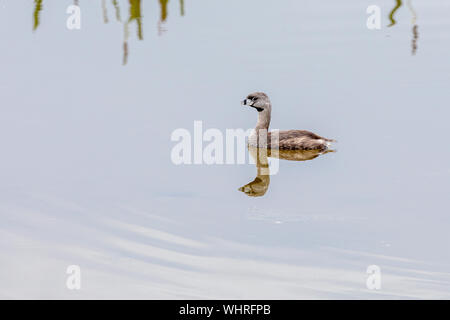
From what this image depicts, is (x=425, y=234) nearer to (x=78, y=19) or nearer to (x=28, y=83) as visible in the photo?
(x=28, y=83)

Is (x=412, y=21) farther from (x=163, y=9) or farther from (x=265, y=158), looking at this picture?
(x=265, y=158)

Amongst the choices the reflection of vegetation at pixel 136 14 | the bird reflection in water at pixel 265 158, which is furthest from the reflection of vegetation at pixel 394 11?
the bird reflection in water at pixel 265 158

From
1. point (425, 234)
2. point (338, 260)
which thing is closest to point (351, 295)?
point (338, 260)

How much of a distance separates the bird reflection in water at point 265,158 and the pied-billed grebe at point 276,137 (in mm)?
61

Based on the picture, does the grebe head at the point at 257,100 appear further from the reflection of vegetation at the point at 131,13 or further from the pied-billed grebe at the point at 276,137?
the reflection of vegetation at the point at 131,13

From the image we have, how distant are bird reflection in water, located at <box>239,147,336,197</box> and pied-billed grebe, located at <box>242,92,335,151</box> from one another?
0.06 m

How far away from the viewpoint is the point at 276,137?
37.7 ft

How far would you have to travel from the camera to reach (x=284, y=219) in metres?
8.64

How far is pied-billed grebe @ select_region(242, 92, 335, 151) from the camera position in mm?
11266

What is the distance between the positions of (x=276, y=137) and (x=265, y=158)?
1.34 ft

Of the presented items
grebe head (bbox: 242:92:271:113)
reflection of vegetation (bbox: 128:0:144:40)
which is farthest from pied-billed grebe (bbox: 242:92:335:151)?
reflection of vegetation (bbox: 128:0:144:40)

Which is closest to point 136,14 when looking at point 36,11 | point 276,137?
point 36,11

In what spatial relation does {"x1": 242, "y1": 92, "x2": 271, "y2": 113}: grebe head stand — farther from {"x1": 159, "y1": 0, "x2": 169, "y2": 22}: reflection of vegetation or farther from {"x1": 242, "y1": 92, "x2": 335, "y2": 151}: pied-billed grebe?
{"x1": 159, "y1": 0, "x2": 169, "y2": 22}: reflection of vegetation

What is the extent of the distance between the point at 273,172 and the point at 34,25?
569 cm
